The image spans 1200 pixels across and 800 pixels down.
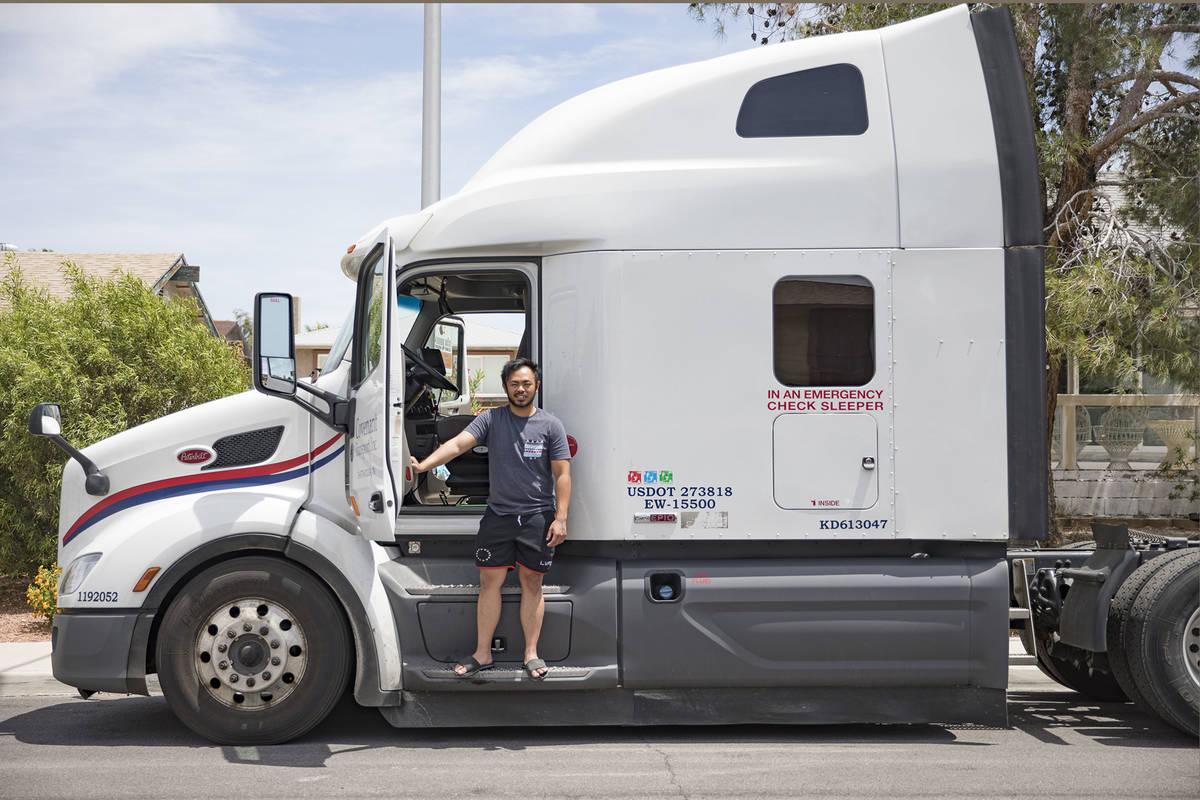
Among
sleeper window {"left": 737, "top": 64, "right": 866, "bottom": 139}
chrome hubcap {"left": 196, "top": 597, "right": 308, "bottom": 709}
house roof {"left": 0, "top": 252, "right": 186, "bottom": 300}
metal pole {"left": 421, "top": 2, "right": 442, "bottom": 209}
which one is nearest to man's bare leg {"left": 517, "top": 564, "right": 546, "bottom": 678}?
chrome hubcap {"left": 196, "top": 597, "right": 308, "bottom": 709}

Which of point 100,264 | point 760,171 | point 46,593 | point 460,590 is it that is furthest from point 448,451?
point 100,264

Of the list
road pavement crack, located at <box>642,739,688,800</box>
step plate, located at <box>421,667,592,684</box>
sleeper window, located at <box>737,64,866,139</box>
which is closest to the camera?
road pavement crack, located at <box>642,739,688,800</box>

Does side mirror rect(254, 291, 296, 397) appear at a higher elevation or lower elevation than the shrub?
higher

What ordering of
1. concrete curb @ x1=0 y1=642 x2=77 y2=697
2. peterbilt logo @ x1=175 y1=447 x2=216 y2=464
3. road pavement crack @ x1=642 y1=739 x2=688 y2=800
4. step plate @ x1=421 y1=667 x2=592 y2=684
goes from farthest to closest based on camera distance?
1. concrete curb @ x1=0 y1=642 x2=77 y2=697
2. peterbilt logo @ x1=175 y1=447 x2=216 y2=464
3. step plate @ x1=421 y1=667 x2=592 y2=684
4. road pavement crack @ x1=642 y1=739 x2=688 y2=800

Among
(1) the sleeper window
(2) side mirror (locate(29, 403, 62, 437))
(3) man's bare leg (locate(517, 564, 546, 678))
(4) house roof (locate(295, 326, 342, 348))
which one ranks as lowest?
(3) man's bare leg (locate(517, 564, 546, 678))

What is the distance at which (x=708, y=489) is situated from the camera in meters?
5.79

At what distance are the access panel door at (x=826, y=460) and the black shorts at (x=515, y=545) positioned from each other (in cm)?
120

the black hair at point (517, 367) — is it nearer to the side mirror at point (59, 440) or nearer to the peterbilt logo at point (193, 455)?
the peterbilt logo at point (193, 455)

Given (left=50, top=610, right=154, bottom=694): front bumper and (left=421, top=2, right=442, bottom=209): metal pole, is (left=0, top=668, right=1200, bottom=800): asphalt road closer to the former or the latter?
(left=50, top=610, right=154, bottom=694): front bumper

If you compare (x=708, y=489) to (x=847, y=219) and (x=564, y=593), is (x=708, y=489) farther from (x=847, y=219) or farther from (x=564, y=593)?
(x=847, y=219)

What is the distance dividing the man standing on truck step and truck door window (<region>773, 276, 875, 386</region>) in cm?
122

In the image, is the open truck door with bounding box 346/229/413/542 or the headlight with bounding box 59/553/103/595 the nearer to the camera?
the open truck door with bounding box 346/229/413/542

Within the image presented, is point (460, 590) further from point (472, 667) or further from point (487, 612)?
point (472, 667)

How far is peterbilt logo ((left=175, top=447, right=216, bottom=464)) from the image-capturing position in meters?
6.06
